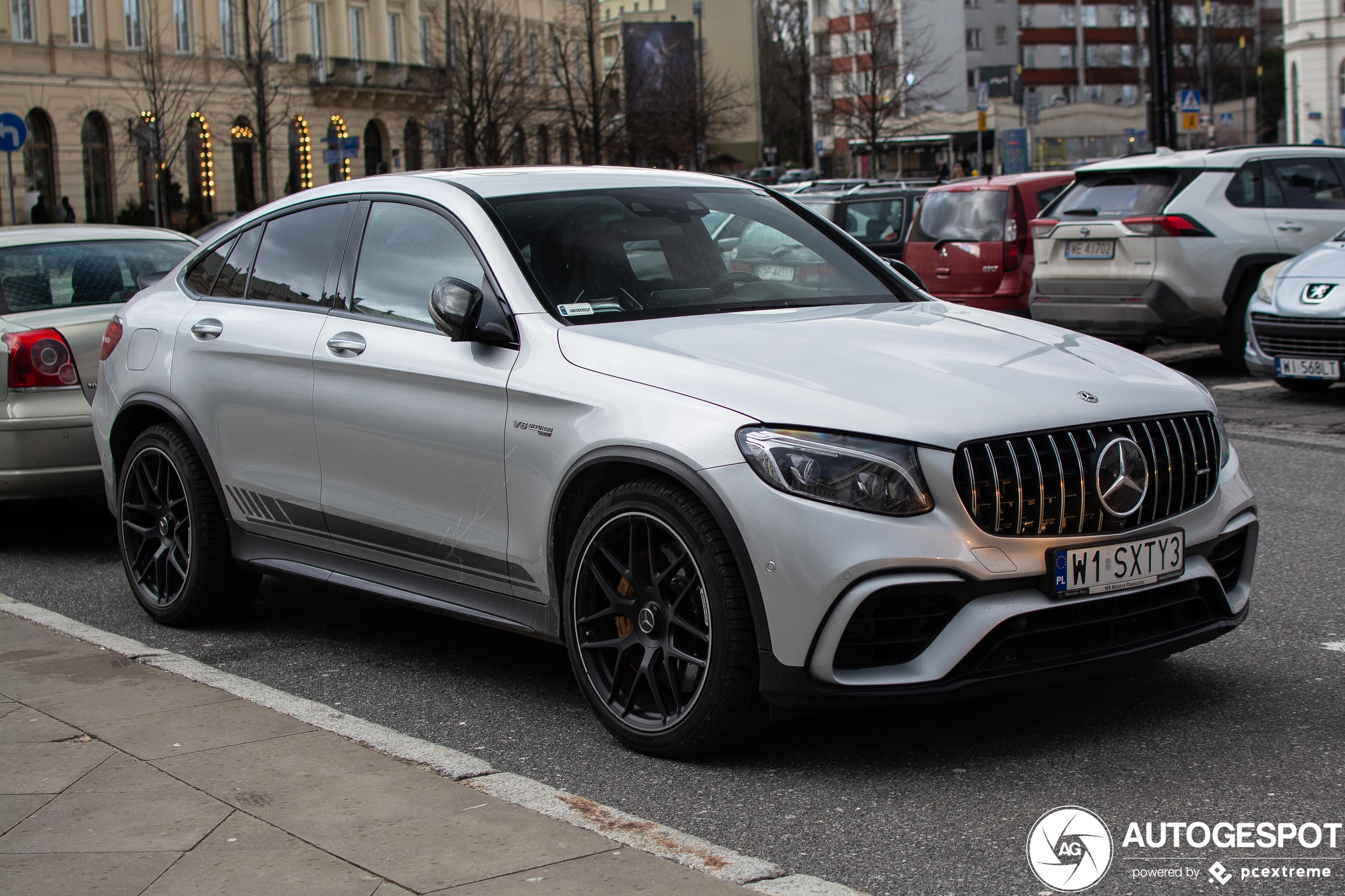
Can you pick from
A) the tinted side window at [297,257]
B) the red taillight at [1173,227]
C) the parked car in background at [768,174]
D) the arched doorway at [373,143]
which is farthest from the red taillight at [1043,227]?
the arched doorway at [373,143]

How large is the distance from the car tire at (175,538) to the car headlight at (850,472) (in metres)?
2.76

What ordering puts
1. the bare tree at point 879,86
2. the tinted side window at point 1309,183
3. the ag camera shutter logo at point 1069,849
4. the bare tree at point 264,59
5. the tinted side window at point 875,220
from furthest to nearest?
the bare tree at point 879,86 → the bare tree at point 264,59 → the tinted side window at point 875,220 → the tinted side window at point 1309,183 → the ag camera shutter logo at point 1069,849

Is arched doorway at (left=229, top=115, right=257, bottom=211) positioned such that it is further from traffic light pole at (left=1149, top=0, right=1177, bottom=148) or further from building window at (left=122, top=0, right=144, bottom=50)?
traffic light pole at (left=1149, top=0, right=1177, bottom=148)

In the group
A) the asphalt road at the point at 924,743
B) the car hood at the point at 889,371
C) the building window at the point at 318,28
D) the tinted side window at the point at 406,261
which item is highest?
the building window at the point at 318,28

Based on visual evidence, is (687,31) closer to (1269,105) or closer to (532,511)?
(1269,105)

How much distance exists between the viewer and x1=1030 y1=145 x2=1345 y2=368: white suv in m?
12.6

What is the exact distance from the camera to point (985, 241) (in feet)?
51.0

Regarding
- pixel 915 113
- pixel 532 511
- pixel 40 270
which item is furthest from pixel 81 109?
pixel 532 511

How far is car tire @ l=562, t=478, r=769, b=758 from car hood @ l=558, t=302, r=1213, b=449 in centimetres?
35

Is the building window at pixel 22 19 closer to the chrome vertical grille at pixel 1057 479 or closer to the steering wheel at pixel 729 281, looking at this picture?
the steering wheel at pixel 729 281

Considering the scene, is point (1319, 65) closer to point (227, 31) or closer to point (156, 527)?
point (227, 31)

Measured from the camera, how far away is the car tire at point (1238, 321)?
12750mm

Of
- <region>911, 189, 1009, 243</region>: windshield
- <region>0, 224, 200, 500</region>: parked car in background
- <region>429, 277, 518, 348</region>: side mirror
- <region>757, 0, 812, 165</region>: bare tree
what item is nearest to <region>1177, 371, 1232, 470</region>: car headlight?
<region>429, 277, 518, 348</region>: side mirror

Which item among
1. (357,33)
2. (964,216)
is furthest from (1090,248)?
(357,33)
